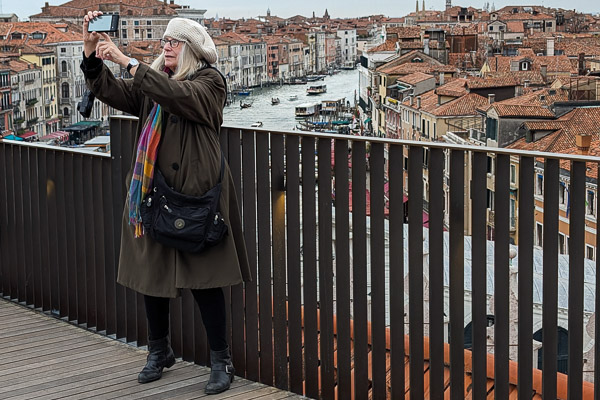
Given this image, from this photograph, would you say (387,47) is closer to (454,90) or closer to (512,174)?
→ (454,90)

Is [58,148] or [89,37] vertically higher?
[89,37]

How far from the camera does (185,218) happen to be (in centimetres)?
206

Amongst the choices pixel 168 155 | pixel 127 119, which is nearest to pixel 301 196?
pixel 168 155

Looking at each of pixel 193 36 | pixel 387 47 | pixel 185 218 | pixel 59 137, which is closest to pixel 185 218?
pixel 185 218

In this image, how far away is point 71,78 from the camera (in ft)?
175

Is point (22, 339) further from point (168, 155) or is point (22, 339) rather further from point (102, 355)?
point (168, 155)

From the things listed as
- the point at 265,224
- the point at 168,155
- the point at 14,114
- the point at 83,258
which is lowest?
the point at 14,114

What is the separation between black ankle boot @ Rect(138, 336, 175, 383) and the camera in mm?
Result: 2344

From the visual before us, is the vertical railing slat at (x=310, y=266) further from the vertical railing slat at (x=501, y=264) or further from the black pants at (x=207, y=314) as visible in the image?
the vertical railing slat at (x=501, y=264)

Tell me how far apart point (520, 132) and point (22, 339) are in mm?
24011

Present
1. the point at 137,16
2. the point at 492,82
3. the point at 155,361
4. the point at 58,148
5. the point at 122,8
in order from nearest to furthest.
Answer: the point at 155,361 < the point at 58,148 < the point at 492,82 < the point at 122,8 < the point at 137,16

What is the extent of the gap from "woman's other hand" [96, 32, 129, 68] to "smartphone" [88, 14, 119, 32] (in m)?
0.02

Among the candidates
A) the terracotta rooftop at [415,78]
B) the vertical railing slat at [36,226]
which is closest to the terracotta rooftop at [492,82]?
the terracotta rooftop at [415,78]

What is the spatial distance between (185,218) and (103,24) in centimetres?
39
